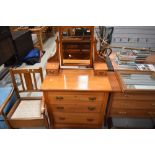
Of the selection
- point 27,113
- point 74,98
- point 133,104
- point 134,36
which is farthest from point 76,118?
point 134,36

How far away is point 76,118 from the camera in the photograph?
6.24 ft

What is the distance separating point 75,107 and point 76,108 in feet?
0.07

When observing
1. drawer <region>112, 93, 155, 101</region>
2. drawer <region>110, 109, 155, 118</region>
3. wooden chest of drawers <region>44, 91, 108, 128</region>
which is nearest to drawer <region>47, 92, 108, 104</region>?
wooden chest of drawers <region>44, 91, 108, 128</region>

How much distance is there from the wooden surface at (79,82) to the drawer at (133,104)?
0.76 ft

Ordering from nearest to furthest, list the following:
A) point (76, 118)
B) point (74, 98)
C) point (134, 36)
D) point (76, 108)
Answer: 1. point (74, 98)
2. point (76, 108)
3. point (76, 118)
4. point (134, 36)

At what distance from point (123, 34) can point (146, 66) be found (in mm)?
973

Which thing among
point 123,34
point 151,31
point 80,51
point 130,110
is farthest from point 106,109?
point 151,31

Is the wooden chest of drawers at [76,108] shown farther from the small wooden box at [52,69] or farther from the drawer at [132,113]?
the small wooden box at [52,69]

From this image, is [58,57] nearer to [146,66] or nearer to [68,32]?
[68,32]

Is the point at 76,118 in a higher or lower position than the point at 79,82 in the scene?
lower

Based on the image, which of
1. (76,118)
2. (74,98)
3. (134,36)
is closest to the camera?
(74,98)

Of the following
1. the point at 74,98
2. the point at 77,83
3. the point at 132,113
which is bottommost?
the point at 132,113

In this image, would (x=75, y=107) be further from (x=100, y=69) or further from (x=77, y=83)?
(x=100, y=69)

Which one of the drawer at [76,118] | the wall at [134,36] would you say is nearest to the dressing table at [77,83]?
the drawer at [76,118]
